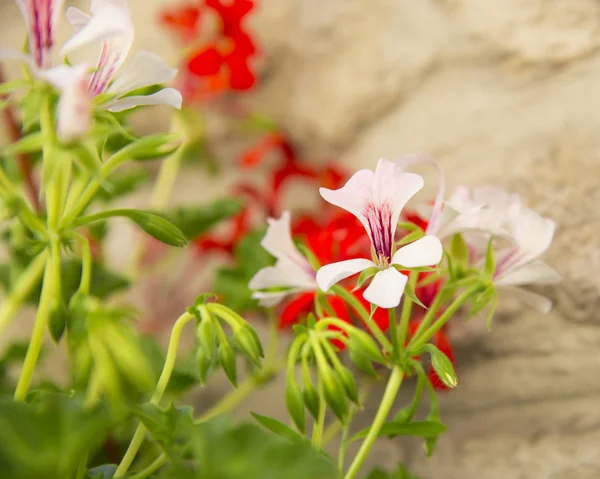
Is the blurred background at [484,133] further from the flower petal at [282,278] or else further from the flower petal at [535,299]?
the flower petal at [282,278]

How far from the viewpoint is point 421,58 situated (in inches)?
30.6

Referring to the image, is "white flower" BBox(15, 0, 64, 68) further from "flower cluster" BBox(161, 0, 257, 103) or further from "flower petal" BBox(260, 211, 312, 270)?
"flower cluster" BBox(161, 0, 257, 103)

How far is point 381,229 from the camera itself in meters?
0.36

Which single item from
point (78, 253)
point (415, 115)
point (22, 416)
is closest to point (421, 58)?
point (415, 115)

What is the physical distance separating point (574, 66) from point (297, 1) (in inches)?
15.9

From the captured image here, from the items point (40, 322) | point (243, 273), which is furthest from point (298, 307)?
point (40, 322)

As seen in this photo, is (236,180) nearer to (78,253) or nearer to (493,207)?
(78,253)

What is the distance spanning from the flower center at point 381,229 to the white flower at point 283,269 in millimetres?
65

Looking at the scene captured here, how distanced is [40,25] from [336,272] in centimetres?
20

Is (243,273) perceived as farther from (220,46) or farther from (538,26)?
(538,26)

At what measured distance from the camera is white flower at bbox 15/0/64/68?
335 mm

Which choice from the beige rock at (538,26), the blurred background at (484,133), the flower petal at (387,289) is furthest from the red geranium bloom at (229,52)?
the flower petal at (387,289)

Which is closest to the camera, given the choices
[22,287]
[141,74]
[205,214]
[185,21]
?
[141,74]

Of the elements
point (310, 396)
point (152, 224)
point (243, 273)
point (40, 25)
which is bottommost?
point (243, 273)
